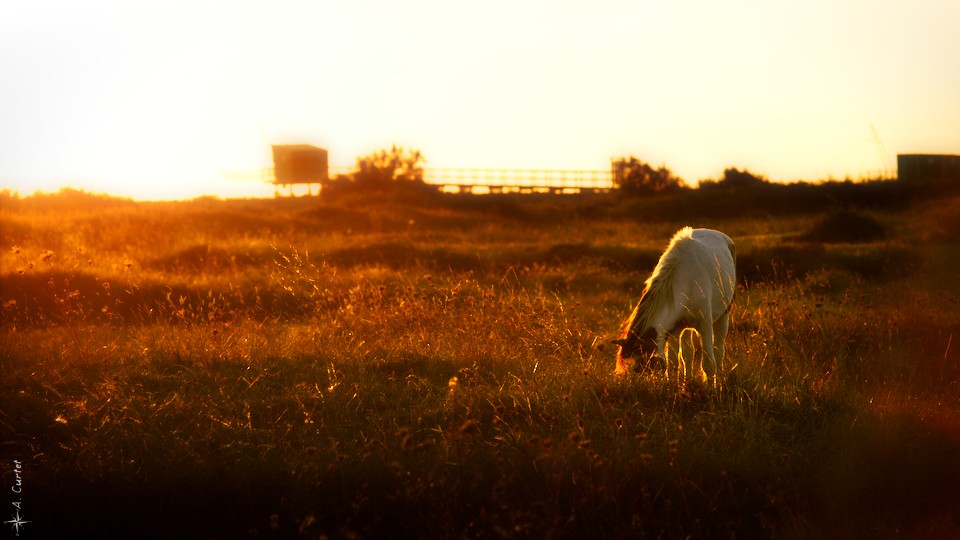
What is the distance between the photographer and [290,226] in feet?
106

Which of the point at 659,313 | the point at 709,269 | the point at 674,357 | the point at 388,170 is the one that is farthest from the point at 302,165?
the point at 659,313

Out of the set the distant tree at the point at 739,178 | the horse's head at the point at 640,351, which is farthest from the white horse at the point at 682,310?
the distant tree at the point at 739,178

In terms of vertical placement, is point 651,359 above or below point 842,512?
above

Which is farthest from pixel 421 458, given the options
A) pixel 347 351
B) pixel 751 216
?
pixel 751 216

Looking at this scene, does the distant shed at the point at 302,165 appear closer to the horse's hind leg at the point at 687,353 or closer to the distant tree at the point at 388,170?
the distant tree at the point at 388,170

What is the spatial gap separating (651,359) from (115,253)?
58.4 ft

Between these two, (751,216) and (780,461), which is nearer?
(780,461)

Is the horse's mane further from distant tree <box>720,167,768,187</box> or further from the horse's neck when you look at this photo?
distant tree <box>720,167,768,187</box>

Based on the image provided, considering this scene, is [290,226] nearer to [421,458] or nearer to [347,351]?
[347,351]

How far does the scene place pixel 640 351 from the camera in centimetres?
802

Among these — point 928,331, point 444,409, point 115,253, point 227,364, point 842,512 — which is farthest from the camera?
point 115,253

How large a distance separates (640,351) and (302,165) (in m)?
72.0

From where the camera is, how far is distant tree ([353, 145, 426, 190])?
195ft
